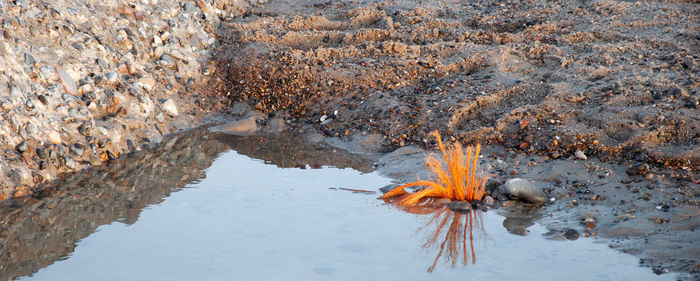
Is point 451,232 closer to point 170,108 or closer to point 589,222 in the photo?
point 589,222

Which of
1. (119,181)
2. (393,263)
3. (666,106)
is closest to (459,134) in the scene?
(666,106)

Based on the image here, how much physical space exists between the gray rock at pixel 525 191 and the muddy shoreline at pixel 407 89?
0.10 meters

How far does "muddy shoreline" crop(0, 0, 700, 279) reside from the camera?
189 inches

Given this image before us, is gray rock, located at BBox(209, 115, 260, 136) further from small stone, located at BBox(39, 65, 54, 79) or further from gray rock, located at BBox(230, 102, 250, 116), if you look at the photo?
small stone, located at BBox(39, 65, 54, 79)

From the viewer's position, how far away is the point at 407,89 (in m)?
6.45

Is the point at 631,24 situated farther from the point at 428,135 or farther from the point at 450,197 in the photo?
the point at 450,197

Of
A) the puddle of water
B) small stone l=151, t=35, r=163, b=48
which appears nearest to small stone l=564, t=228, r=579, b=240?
the puddle of water

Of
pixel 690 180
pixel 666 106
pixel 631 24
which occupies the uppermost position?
pixel 631 24

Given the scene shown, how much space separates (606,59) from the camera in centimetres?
635

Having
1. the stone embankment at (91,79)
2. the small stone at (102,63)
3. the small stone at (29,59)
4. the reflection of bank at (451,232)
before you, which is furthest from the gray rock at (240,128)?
the reflection of bank at (451,232)

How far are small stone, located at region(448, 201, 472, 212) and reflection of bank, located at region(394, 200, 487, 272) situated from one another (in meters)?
0.03

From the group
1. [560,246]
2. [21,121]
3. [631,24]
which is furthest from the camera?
[631,24]

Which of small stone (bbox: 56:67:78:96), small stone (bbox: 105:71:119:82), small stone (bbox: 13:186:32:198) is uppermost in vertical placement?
small stone (bbox: 105:71:119:82)

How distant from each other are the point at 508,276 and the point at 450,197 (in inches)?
50.1
